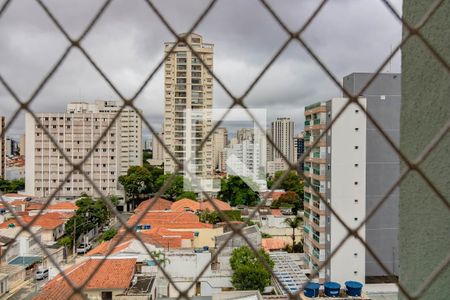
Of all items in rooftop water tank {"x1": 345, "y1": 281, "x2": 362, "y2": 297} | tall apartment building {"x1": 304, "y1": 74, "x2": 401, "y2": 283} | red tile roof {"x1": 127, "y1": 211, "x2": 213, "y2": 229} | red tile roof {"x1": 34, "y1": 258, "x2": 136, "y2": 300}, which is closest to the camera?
red tile roof {"x1": 34, "y1": 258, "x2": 136, "y2": 300}

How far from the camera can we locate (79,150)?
33.8 feet

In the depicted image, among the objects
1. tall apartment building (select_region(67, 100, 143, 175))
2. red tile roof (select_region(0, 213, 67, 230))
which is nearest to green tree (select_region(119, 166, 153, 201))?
tall apartment building (select_region(67, 100, 143, 175))

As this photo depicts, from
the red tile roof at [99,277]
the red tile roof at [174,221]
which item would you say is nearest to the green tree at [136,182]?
the red tile roof at [174,221]

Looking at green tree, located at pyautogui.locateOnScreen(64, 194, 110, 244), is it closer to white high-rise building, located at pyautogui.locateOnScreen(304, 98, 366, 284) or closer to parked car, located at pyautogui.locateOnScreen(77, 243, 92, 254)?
parked car, located at pyautogui.locateOnScreen(77, 243, 92, 254)

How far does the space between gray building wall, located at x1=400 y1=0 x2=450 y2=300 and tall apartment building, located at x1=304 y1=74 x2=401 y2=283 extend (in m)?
5.51

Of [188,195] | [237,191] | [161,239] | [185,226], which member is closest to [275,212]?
[237,191]

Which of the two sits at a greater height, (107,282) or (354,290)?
(107,282)

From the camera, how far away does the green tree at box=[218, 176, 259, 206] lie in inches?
472

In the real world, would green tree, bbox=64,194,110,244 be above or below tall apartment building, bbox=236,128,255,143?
below

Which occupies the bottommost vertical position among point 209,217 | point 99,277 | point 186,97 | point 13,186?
point 209,217

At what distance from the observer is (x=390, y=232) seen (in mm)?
6629

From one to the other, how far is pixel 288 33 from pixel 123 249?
5.65 m

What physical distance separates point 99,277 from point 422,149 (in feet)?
14.1

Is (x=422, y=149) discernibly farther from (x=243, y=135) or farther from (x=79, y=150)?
(x=79, y=150)
